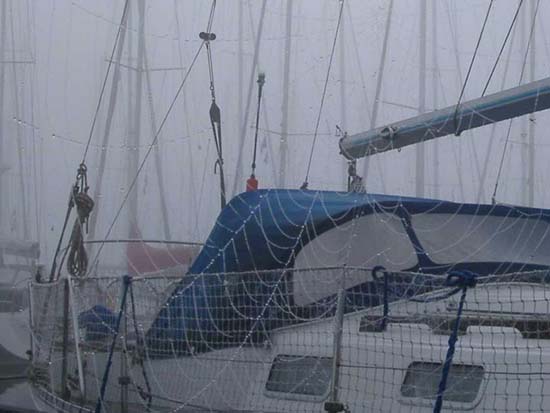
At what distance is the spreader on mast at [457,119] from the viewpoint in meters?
7.54

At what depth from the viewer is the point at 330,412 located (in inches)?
195

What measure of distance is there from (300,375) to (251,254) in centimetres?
114

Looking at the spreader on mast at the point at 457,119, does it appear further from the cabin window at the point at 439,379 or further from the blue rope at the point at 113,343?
the blue rope at the point at 113,343

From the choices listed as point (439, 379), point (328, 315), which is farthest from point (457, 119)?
point (439, 379)

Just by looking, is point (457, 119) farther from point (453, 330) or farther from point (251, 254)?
point (453, 330)

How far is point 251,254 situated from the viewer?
6.51 m

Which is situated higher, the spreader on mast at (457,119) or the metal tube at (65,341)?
the spreader on mast at (457,119)

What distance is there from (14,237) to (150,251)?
24.7 feet

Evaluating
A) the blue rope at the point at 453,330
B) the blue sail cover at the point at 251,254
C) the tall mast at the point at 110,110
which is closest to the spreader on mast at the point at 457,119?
the blue sail cover at the point at 251,254

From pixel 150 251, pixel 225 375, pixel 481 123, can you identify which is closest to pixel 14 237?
pixel 150 251

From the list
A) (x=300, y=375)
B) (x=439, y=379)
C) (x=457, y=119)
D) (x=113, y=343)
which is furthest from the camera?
(x=457, y=119)

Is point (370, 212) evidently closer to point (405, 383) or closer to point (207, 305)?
point (207, 305)

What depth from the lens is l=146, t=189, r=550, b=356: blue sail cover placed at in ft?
19.1

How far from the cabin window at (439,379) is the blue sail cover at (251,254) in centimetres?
85
